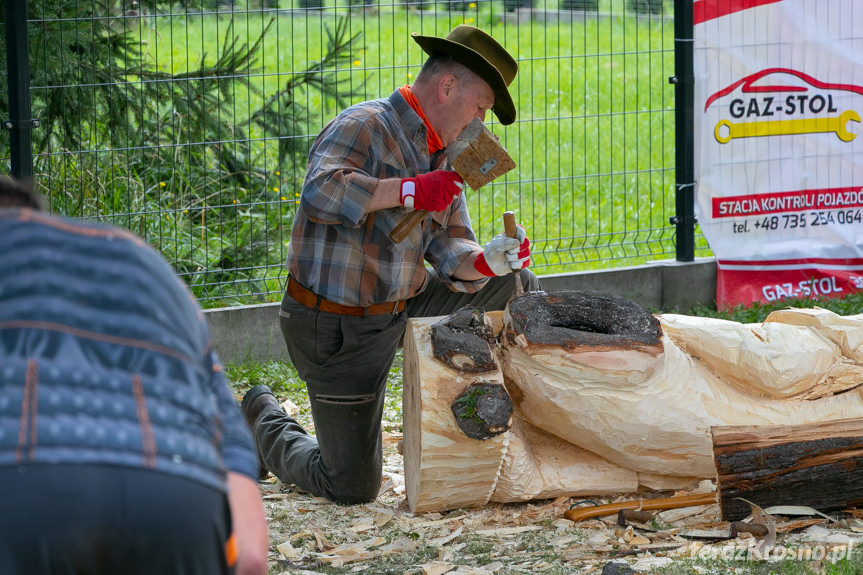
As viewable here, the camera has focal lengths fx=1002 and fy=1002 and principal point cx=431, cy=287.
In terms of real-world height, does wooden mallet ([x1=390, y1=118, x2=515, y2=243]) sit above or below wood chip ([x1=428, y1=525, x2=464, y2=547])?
above

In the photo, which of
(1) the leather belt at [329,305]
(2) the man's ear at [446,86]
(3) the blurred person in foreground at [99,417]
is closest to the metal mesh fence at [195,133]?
(2) the man's ear at [446,86]

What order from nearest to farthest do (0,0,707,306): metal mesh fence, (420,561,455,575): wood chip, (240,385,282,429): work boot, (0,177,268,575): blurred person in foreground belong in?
(0,177,268,575): blurred person in foreground → (420,561,455,575): wood chip → (240,385,282,429): work boot → (0,0,707,306): metal mesh fence

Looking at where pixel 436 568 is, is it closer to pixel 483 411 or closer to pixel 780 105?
pixel 483 411

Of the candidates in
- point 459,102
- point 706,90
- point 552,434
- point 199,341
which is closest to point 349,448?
point 552,434

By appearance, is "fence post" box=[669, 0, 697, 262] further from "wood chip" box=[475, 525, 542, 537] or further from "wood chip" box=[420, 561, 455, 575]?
"wood chip" box=[420, 561, 455, 575]

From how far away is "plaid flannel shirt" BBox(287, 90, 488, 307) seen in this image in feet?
11.4

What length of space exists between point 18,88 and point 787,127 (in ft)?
14.5

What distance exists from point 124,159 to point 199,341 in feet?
16.3

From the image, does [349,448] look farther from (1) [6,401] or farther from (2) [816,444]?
(1) [6,401]

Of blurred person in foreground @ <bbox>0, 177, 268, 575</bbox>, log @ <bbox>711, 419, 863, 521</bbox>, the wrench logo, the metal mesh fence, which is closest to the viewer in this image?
blurred person in foreground @ <bbox>0, 177, 268, 575</bbox>

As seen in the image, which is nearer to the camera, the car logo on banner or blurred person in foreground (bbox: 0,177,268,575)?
blurred person in foreground (bbox: 0,177,268,575)

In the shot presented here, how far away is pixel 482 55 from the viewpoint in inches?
Result: 146

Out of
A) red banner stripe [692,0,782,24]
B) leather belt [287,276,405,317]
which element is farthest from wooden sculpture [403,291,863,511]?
red banner stripe [692,0,782,24]

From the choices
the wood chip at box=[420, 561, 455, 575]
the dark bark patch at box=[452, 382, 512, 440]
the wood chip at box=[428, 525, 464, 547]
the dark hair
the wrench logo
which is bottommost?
the wood chip at box=[428, 525, 464, 547]
